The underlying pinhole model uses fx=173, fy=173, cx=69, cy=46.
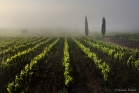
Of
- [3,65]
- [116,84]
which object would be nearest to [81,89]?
[116,84]

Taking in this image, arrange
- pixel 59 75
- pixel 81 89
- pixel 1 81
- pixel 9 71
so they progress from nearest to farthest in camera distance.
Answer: pixel 81 89, pixel 1 81, pixel 59 75, pixel 9 71

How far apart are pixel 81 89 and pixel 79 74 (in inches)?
186

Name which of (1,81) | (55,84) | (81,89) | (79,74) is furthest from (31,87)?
(79,74)

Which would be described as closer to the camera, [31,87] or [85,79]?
[31,87]

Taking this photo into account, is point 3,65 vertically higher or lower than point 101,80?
higher

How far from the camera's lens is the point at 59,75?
23.7 meters

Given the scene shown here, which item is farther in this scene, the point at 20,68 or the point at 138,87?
the point at 20,68

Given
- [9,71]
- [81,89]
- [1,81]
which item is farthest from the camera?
[9,71]

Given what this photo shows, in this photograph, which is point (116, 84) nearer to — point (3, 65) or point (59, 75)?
point (59, 75)

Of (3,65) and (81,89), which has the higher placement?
(3,65)

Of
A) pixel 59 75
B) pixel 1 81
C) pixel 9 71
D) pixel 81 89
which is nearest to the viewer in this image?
pixel 81 89

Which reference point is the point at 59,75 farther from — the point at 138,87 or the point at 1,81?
the point at 138,87

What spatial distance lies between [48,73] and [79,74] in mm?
4417

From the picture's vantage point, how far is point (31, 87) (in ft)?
65.2
